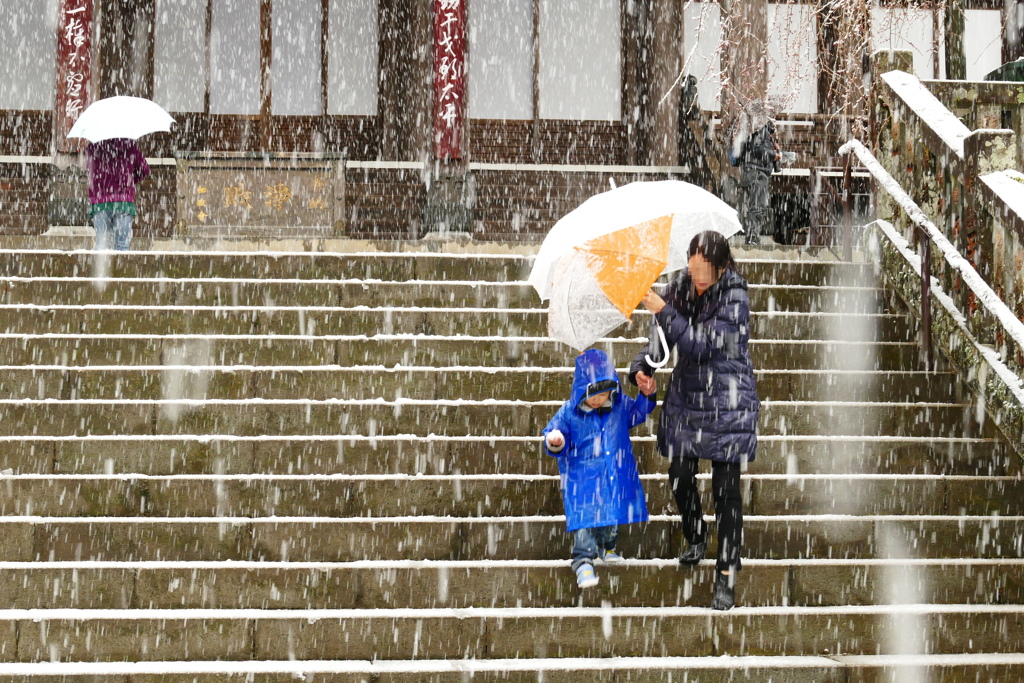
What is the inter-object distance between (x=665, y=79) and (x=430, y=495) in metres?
9.12

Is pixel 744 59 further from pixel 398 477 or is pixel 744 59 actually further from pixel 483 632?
pixel 483 632

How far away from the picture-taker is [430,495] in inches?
211

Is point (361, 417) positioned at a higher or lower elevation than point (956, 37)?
lower

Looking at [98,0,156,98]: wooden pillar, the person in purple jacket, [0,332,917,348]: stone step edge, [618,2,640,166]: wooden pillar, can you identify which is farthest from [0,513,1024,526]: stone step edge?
[98,0,156,98]: wooden pillar

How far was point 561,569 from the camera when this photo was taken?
482 centimetres

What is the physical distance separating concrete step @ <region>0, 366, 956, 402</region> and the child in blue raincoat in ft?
4.46

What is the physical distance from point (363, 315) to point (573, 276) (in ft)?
9.31

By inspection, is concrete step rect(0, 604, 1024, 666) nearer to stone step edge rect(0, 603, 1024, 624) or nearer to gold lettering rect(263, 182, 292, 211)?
stone step edge rect(0, 603, 1024, 624)

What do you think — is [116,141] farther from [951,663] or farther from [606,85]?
[951,663]

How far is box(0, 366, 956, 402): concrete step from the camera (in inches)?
243

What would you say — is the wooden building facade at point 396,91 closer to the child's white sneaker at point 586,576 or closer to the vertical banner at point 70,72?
the vertical banner at point 70,72

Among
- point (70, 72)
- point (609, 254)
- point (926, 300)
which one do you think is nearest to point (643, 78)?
point (70, 72)

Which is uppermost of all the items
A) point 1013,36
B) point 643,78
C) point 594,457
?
point 1013,36

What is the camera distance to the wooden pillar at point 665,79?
13.2 m
